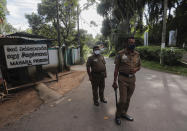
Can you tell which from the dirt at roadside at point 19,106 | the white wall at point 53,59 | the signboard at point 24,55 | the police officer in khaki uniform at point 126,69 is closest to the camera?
the police officer in khaki uniform at point 126,69

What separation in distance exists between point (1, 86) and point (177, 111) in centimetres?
608

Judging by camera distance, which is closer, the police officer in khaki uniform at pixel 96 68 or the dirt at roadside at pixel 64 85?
the police officer in khaki uniform at pixel 96 68

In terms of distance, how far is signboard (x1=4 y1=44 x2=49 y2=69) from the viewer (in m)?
4.21

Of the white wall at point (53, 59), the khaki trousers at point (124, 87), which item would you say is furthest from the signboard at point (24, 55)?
the khaki trousers at point (124, 87)

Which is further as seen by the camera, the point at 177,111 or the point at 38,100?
the point at 38,100

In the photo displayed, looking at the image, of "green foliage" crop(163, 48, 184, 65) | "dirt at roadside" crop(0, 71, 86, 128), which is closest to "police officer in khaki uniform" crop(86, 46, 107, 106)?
"dirt at roadside" crop(0, 71, 86, 128)

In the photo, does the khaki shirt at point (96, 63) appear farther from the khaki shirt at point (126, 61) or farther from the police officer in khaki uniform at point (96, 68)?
the khaki shirt at point (126, 61)

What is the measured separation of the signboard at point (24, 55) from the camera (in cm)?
421

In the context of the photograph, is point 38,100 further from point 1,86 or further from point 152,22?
point 152,22

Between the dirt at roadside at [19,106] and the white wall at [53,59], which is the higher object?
the white wall at [53,59]

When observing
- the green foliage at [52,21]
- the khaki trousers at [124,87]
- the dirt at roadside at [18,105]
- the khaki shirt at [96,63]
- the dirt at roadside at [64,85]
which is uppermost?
the green foliage at [52,21]

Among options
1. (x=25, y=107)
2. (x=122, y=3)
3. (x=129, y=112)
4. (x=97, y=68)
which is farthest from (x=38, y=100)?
(x=122, y=3)

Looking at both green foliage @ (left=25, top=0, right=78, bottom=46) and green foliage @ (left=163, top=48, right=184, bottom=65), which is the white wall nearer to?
green foliage @ (left=163, top=48, right=184, bottom=65)

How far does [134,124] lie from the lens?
92.0 inches
